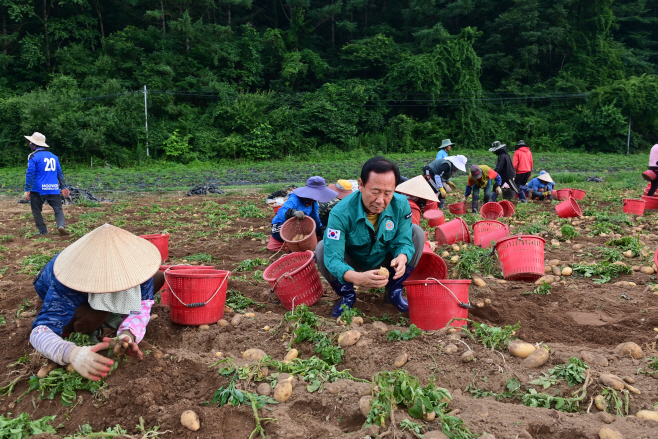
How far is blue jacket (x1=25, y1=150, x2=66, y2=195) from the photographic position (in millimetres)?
7160

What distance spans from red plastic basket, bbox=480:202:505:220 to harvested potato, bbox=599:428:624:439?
17.3ft

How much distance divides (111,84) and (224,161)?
25.2ft

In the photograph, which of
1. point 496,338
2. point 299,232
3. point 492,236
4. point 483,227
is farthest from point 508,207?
point 496,338

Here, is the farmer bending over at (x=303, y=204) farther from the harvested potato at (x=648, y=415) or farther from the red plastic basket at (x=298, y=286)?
the harvested potato at (x=648, y=415)

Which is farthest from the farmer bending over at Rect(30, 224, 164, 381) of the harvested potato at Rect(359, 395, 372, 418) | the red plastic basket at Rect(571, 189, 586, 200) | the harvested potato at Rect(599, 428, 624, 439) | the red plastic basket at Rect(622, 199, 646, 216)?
the red plastic basket at Rect(571, 189, 586, 200)

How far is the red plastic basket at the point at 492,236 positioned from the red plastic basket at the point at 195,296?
3016 mm

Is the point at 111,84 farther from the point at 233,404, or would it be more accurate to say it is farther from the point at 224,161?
the point at 233,404

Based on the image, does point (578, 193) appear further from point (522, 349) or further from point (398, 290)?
point (522, 349)

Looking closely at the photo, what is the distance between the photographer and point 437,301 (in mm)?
2998

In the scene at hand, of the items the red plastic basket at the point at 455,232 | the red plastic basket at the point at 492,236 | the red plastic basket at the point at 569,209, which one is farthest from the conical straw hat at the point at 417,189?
the red plastic basket at the point at 569,209

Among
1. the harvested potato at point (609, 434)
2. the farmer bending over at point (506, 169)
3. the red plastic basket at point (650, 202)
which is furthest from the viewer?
the farmer bending over at point (506, 169)

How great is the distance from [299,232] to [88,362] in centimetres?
340

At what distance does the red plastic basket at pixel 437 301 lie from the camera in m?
2.98

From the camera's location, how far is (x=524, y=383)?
2277mm
